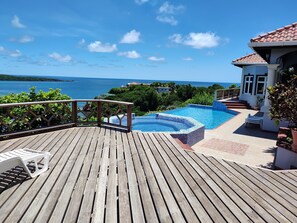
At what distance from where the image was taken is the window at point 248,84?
53.3ft

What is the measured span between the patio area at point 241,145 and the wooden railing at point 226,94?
26.1 feet

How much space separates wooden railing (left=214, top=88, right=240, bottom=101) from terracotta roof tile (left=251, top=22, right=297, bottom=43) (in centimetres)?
891

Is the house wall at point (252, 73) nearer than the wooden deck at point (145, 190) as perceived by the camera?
Answer: No

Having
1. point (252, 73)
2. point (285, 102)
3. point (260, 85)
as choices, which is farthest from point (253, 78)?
point (285, 102)

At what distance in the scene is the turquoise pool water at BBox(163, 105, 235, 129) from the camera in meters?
11.9

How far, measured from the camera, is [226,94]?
1920 cm

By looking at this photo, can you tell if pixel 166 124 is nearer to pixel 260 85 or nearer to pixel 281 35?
pixel 281 35

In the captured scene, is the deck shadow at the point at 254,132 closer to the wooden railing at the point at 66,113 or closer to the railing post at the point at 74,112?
the wooden railing at the point at 66,113

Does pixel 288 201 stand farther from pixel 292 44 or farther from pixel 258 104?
pixel 258 104

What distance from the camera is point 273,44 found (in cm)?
760

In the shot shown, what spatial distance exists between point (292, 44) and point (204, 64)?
48956mm

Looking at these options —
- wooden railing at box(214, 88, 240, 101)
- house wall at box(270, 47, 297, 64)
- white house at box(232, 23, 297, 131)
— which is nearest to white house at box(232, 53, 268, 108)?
wooden railing at box(214, 88, 240, 101)

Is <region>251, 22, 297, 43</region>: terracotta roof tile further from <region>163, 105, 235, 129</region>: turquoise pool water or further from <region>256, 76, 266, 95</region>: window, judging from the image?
<region>256, 76, 266, 95</region>: window

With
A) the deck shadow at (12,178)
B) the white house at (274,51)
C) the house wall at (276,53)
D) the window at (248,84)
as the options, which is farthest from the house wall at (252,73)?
the deck shadow at (12,178)
